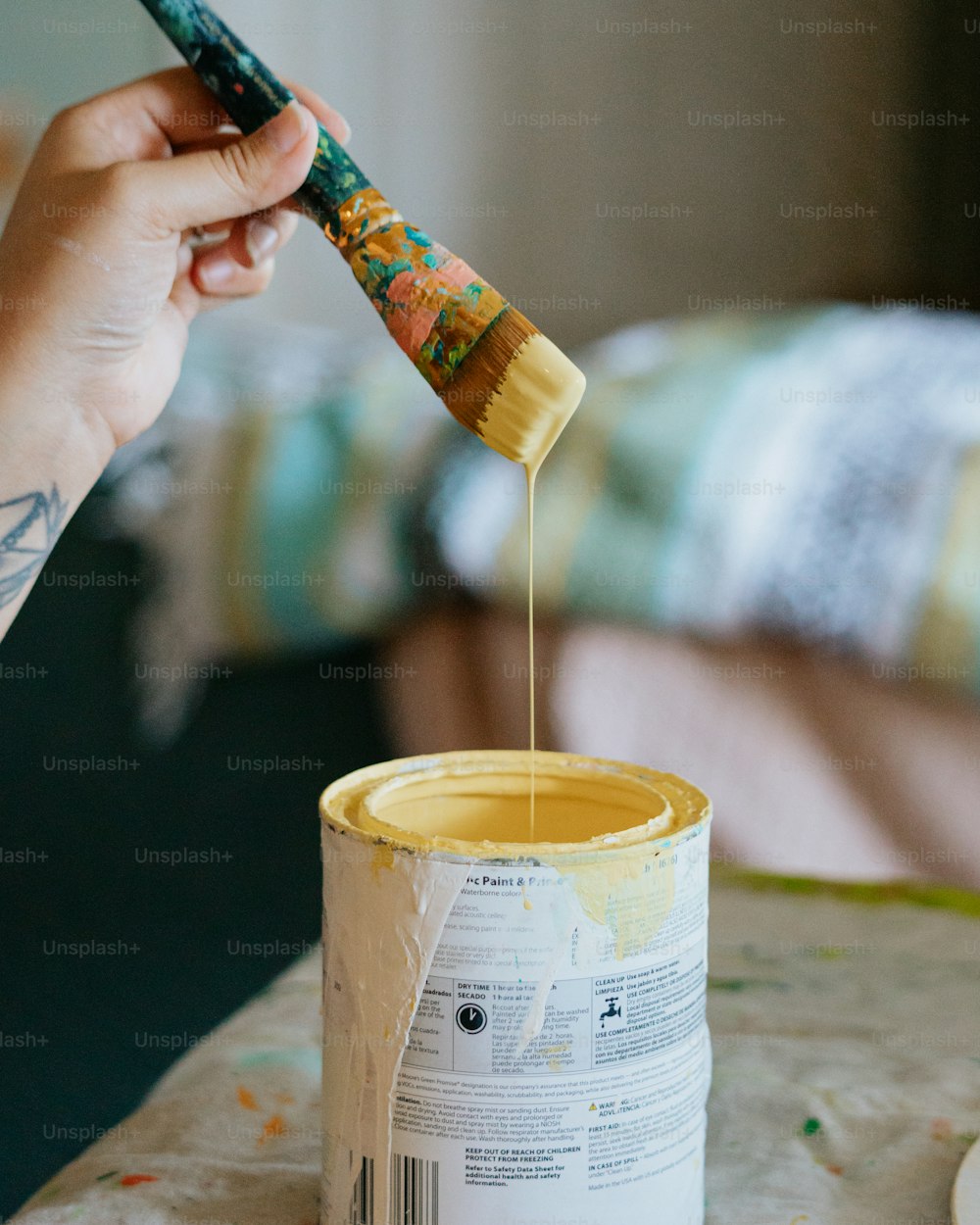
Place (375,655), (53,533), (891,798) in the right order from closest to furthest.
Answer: (53,533) → (891,798) → (375,655)

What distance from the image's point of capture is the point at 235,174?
0.74m

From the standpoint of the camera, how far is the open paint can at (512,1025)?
19.5 inches

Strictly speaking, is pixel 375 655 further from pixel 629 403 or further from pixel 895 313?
pixel 895 313

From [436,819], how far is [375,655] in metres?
1.13

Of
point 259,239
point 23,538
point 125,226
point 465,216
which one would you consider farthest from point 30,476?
point 465,216

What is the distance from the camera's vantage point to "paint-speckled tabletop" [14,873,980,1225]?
1.94 feet

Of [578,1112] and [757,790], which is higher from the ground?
[578,1112]

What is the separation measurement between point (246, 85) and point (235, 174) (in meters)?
0.05

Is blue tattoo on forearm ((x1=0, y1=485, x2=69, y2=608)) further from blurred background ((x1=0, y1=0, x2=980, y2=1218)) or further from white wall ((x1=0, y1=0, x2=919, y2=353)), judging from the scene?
white wall ((x1=0, y1=0, x2=919, y2=353))

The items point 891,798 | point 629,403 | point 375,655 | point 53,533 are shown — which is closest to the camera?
point 53,533

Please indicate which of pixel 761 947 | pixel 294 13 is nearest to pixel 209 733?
pixel 761 947

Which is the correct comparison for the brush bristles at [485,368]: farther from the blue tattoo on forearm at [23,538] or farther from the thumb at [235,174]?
the blue tattoo on forearm at [23,538]

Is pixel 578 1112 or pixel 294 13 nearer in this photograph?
pixel 578 1112

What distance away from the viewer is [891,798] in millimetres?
1447
